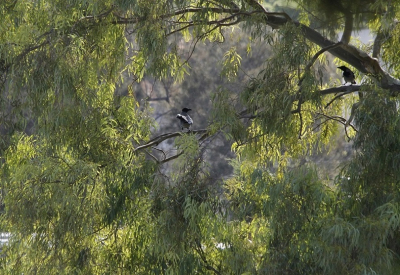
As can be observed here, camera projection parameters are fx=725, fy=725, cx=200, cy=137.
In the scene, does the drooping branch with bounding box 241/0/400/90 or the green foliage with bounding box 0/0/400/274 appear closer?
the green foliage with bounding box 0/0/400/274

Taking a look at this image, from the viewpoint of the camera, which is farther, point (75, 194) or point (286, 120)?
point (286, 120)

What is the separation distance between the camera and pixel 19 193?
14.2 feet

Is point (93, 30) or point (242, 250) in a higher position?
point (93, 30)

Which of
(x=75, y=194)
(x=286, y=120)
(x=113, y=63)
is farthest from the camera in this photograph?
(x=113, y=63)

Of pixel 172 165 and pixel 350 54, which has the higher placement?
pixel 350 54

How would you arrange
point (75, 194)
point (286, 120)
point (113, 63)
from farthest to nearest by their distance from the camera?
point (113, 63)
point (286, 120)
point (75, 194)

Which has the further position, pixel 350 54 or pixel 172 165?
pixel 350 54

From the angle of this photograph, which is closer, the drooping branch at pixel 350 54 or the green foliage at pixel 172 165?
the green foliage at pixel 172 165

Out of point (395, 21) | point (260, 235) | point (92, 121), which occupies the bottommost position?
point (260, 235)

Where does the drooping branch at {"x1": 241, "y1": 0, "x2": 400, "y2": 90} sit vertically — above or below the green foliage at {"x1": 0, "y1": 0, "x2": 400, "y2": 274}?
above

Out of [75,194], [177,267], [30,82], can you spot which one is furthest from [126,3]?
[177,267]

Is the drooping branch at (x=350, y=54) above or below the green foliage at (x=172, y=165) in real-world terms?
above

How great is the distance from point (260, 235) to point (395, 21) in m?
1.65

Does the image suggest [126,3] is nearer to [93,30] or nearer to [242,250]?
[93,30]
